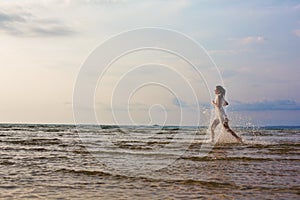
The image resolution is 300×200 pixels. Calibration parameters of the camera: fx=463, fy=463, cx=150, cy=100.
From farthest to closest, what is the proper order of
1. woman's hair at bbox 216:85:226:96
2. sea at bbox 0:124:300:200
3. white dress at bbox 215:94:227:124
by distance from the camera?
woman's hair at bbox 216:85:226:96
white dress at bbox 215:94:227:124
sea at bbox 0:124:300:200

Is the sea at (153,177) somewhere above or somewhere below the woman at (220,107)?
below

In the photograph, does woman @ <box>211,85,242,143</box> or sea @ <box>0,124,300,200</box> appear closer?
sea @ <box>0,124,300,200</box>

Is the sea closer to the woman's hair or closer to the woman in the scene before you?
the woman

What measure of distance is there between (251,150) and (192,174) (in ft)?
29.2

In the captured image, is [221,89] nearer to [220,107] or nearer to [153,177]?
[220,107]

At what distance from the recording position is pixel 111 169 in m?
15.7

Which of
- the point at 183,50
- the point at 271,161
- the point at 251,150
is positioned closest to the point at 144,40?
the point at 183,50

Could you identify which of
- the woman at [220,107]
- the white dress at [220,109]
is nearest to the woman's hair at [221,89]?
the woman at [220,107]

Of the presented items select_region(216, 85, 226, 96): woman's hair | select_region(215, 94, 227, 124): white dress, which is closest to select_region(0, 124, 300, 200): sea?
select_region(215, 94, 227, 124): white dress

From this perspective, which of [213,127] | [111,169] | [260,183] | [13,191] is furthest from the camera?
[213,127]

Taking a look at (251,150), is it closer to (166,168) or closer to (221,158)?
(221,158)

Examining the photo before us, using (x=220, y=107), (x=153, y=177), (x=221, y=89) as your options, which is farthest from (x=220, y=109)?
(x=153, y=177)

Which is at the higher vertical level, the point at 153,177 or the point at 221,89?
the point at 221,89

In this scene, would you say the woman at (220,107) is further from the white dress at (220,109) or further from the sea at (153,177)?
the sea at (153,177)
